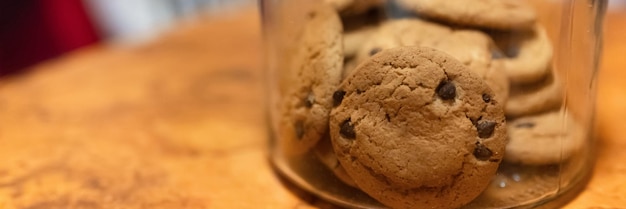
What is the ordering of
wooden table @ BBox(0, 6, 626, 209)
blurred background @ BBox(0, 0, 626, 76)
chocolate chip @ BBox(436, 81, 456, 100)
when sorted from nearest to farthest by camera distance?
chocolate chip @ BBox(436, 81, 456, 100) → wooden table @ BBox(0, 6, 626, 209) → blurred background @ BBox(0, 0, 626, 76)

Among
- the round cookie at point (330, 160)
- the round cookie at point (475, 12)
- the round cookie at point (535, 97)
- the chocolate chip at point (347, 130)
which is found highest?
the round cookie at point (475, 12)

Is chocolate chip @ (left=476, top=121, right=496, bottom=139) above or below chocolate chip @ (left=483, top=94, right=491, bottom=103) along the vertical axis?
below

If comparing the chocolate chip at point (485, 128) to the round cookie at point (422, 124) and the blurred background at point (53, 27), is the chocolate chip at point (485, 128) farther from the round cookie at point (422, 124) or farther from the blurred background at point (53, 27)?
the blurred background at point (53, 27)

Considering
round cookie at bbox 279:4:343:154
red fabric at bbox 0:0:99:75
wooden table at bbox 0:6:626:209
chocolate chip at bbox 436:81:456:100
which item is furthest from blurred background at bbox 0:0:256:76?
chocolate chip at bbox 436:81:456:100

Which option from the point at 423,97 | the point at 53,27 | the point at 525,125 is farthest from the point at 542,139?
the point at 53,27

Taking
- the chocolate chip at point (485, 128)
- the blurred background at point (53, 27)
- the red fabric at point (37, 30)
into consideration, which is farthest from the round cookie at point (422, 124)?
the red fabric at point (37, 30)

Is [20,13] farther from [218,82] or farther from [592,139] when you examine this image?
[592,139]

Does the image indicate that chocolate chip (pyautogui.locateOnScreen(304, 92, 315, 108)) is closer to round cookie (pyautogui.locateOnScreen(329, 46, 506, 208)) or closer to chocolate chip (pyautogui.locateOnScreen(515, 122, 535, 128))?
round cookie (pyautogui.locateOnScreen(329, 46, 506, 208))

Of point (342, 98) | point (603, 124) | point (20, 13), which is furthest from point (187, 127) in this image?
point (20, 13)
